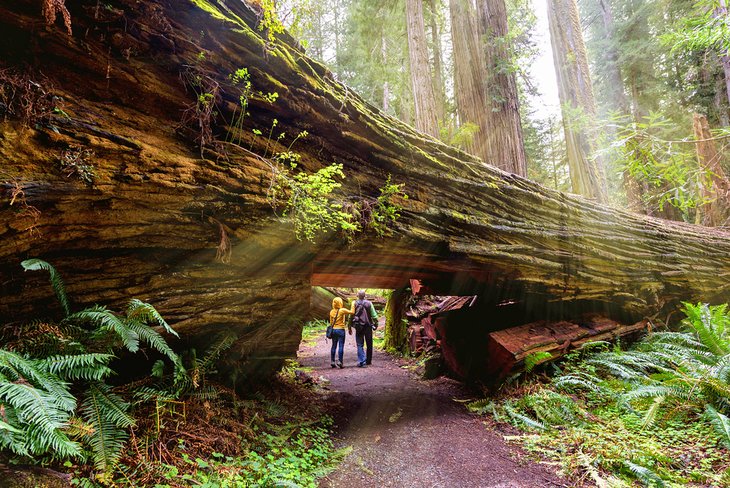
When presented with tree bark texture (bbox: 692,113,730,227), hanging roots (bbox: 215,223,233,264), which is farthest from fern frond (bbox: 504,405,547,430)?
tree bark texture (bbox: 692,113,730,227)

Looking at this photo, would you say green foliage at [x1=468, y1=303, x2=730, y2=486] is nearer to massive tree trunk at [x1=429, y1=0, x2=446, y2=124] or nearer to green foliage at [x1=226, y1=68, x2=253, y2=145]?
green foliage at [x1=226, y1=68, x2=253, y2=145]

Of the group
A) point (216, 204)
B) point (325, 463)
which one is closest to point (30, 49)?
point (216, 204)

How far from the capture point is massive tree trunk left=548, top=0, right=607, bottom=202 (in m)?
10.1

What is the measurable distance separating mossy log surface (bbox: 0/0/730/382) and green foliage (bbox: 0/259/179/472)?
36 cm

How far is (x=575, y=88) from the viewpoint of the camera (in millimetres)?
11703

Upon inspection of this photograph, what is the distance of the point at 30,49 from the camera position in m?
2.50

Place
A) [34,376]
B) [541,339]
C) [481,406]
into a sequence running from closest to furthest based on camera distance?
[34,376]
[481,406]
[541,339]

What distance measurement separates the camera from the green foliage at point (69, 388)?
1.89m

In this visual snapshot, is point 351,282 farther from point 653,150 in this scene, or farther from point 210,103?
point 653,150

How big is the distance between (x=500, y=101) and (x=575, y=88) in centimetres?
501

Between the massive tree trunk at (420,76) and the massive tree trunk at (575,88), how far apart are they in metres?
4.13

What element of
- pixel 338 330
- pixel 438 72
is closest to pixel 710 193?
pixel 438 72

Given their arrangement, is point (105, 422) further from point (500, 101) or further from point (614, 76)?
point (614, 76)

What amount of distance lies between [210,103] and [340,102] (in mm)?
1533
